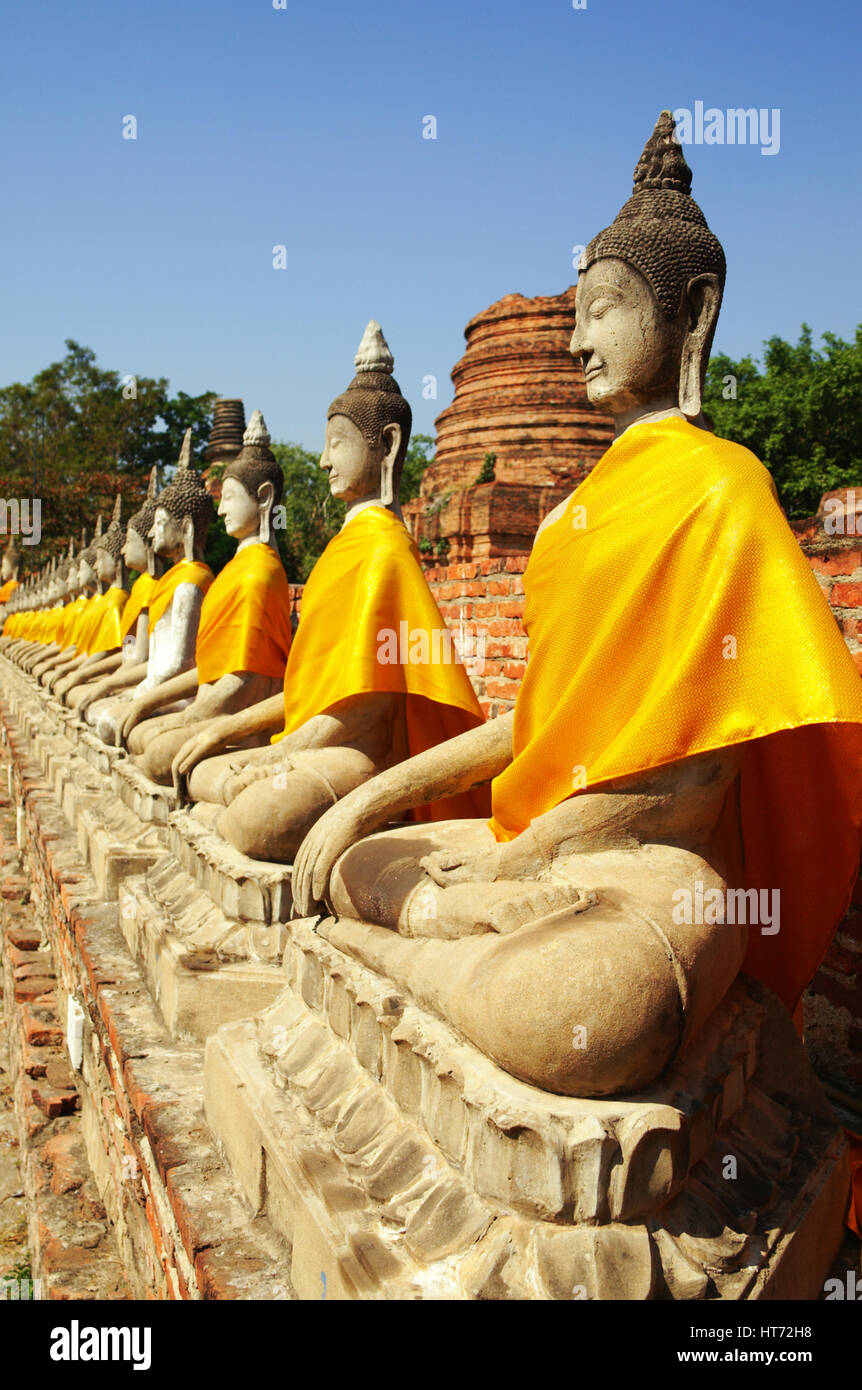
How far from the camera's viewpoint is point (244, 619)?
4.84m

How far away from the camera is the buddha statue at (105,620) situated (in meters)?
9.42

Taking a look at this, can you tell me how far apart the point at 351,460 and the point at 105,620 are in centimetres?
668

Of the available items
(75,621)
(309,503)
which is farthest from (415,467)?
(75,621)

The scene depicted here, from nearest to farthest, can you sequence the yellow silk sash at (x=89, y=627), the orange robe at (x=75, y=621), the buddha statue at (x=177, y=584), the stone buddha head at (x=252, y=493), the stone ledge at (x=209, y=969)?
1. the stone ledge at (x=209, y=969)
2. the stone buddha head at (x=252, y=493)
3. the buddha statue at (x=177, y=584)
4. the yellow silk sash at (x=89, y=627)
5. the orange robe at (x=75, y=621)

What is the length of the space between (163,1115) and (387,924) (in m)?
0.78

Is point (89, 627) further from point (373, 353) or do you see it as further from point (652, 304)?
point (652, 304)

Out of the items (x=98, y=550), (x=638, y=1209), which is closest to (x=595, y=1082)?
(x=638, y=1209)

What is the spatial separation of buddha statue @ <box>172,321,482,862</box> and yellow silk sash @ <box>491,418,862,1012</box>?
950 millimetres

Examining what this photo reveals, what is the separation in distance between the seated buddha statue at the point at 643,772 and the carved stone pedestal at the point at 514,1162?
9cm

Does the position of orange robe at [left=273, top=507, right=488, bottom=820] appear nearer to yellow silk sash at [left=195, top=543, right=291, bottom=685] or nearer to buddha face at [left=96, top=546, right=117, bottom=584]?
yellow silk sash at [left=195, top=543, right=291, bottom=685]

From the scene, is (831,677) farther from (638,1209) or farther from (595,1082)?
(638,1209)

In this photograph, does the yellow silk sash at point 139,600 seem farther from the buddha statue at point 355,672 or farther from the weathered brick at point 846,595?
the weathered brick at point 846,595

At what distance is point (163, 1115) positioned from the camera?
8.89 ft

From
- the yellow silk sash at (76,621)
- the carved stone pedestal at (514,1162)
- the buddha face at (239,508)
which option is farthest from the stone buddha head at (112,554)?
Result: the carved stone pedestal at (514,1162)
